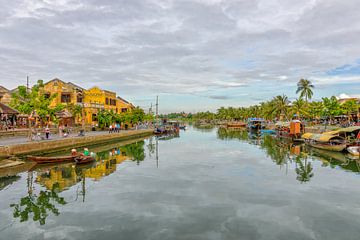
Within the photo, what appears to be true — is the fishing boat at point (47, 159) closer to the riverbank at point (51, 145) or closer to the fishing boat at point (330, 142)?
the riverbank at point (51, 145)

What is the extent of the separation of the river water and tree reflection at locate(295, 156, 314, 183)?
0.07 m

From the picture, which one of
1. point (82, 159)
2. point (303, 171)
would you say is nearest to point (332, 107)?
point (303, 171)

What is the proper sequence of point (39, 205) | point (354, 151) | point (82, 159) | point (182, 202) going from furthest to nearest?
1. point (354, 151)
2. point (82, 159)
3. point (182, 202)
4. point (39, 205)

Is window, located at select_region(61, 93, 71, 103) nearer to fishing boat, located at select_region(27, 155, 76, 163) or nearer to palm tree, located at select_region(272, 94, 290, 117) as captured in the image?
fishing boat, located at select_region(27, 155, 76, 163)

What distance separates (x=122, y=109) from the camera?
7281 centimetres

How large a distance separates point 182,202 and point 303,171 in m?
12.8

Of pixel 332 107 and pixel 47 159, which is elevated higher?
pixel 332 107

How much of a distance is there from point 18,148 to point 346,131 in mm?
35231

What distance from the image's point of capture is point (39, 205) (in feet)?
48.2

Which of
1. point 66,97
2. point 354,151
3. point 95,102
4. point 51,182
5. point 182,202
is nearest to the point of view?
point 182,202

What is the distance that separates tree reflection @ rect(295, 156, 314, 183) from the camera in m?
20.8

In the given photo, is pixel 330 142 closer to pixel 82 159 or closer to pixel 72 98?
pixel 82 159

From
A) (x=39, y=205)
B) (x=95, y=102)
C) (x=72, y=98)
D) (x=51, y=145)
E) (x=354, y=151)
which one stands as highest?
(x=72, y=98)

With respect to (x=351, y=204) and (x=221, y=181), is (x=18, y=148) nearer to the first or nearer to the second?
(x=221, y=181)
